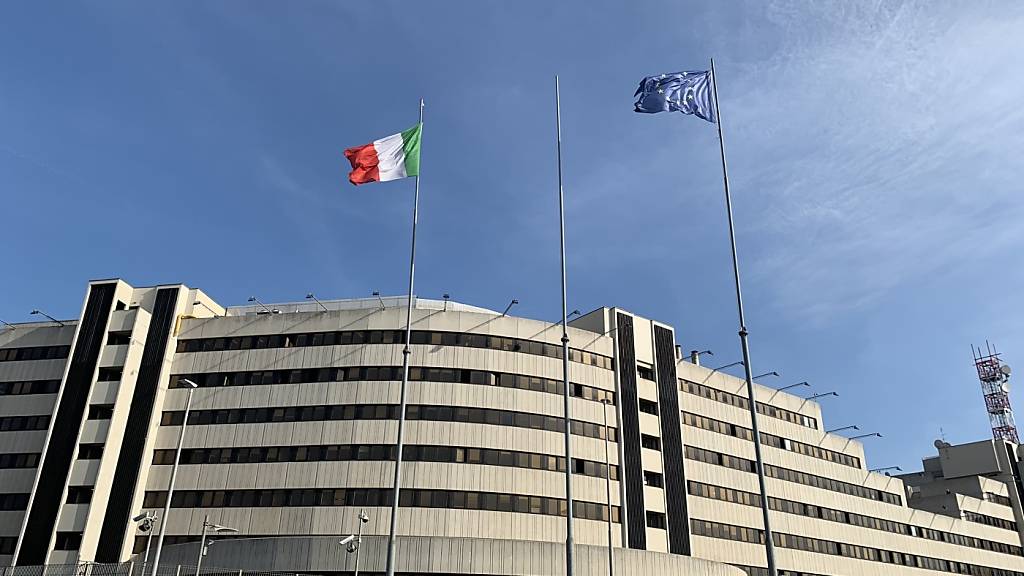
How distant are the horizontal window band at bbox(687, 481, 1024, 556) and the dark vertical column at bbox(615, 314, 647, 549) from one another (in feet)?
22.5

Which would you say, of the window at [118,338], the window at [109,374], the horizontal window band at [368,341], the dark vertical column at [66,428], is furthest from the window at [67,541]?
the horizontal window band at [368,341]

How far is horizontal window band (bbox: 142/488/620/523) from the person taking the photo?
2245 inches

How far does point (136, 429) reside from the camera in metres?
61.1

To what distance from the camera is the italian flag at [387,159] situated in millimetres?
42188

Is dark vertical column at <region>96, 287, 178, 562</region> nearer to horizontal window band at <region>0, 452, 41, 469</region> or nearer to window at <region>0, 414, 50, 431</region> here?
horizontal window band at <region>0, 452, 41, 469</region>

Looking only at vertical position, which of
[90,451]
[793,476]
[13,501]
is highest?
[793,476]

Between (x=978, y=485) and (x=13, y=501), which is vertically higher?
(x=978, y=485)

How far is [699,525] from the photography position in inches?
2662

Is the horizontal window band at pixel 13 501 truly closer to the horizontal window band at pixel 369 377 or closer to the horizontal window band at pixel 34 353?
the horizontal window band at pixel 34 353

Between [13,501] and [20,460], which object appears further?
[20,460]

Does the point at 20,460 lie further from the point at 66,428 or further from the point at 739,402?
the point at 739,402

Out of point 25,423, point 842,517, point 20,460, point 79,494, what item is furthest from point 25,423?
point 842,517

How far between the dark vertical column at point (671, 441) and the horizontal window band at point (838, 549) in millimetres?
1966

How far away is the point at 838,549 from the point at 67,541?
7146cm
